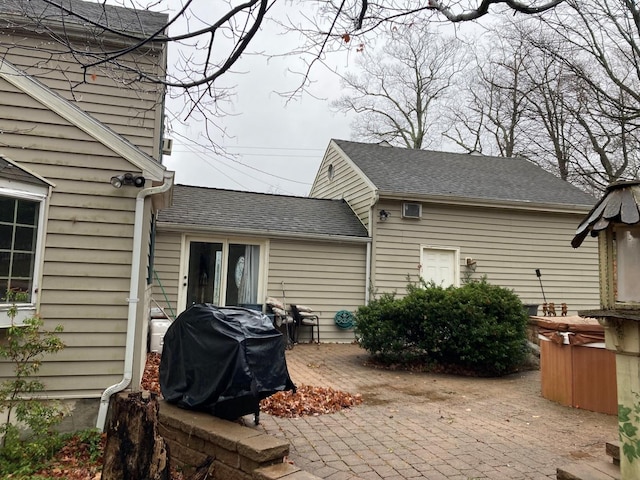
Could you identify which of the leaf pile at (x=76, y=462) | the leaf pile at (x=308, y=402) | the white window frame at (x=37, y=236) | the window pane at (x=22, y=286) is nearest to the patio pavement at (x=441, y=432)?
the leaf pile at (x=308, y=402)

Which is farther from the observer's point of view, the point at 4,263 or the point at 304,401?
the point at 304,401

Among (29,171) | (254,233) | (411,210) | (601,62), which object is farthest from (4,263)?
(601,62)

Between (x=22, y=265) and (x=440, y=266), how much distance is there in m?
8.87

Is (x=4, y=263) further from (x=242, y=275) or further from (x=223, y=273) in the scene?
(x=242, y=275)

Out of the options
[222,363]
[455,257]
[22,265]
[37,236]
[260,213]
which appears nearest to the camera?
→ [222,363]

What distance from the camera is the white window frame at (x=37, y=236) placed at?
4.05 m

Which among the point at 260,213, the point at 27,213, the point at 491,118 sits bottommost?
the point at 27,213

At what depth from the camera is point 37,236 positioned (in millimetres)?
4395

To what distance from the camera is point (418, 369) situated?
24.7ft

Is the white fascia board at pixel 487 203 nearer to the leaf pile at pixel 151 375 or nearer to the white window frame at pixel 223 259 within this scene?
the white window frame at pixel 223 259

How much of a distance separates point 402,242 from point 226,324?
24.1 ft

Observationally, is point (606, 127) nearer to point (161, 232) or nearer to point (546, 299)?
point (546, 299)

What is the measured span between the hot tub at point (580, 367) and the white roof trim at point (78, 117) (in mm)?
5107

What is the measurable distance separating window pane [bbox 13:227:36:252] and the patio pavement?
2880mm
